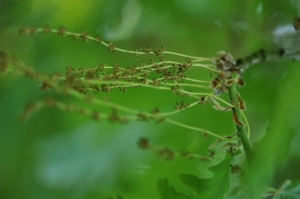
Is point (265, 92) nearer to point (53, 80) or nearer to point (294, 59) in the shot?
point (294, 59)

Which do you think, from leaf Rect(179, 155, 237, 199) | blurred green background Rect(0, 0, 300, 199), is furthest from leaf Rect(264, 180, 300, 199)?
blurred green background Rect(0, 0, 300, 199)

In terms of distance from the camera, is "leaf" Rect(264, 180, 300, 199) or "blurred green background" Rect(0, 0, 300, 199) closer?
"leaf" Rect(264, 180, 300, 199)

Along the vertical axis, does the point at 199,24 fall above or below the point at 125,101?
above

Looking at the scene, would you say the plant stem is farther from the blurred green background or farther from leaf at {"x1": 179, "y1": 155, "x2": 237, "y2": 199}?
the blurred green background

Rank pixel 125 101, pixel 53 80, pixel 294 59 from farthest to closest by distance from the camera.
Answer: pixel 125 101 < pixel 294 59 < pixel 53 80

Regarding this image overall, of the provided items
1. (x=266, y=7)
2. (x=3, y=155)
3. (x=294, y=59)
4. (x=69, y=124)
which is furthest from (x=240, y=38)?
(x=3, y=155)

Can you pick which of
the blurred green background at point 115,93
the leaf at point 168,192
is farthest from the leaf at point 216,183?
the blurred green background at point 115,93

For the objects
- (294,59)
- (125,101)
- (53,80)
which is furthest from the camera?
(125,101)
